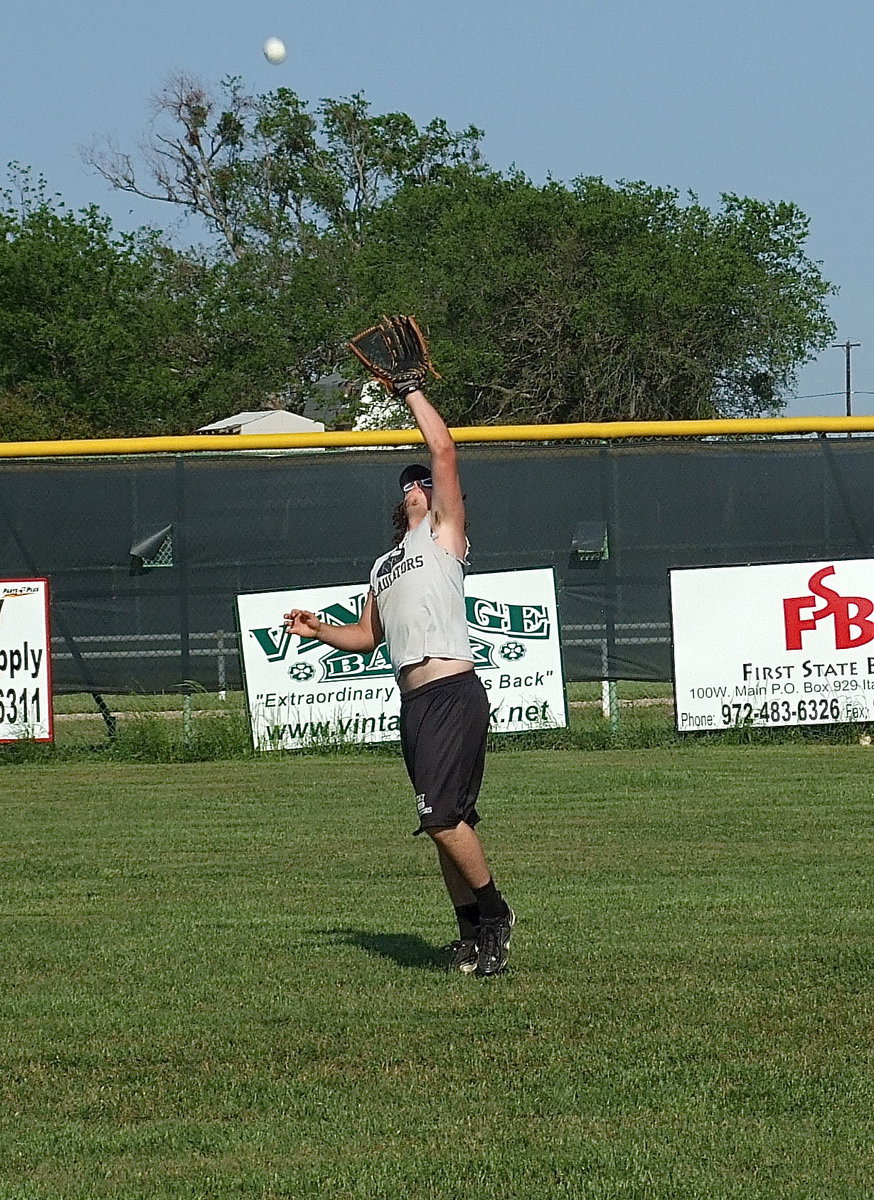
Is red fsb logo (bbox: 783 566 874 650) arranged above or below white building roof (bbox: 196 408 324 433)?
below

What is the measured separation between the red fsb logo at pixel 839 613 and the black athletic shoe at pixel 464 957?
789 centimetres

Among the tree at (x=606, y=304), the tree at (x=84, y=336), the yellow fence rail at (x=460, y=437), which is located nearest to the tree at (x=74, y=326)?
the tree at (x=84, y=336)

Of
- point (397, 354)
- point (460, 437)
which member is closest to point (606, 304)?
point (460, 437)

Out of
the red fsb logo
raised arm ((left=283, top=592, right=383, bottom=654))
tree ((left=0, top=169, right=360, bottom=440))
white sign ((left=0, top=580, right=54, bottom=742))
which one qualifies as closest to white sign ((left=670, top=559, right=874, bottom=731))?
the red fsb logo

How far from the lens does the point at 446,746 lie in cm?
630

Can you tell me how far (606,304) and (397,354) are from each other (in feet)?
171

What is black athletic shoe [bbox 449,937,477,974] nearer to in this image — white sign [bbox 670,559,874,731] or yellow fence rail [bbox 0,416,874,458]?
white sign [bbox 670,559,874,731]

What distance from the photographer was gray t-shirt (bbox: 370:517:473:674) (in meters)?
6.39

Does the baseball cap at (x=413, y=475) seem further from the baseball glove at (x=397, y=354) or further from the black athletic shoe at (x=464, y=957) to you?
the black athletic shoe at (x=464, y=957)

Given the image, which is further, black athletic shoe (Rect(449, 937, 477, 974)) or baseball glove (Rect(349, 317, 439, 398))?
baseball glove (Rect(349, 317, 439, 398))

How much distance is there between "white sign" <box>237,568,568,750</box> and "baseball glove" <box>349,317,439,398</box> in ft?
23.1

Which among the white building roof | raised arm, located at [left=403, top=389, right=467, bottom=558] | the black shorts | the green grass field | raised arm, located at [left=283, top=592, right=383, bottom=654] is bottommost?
the green grass field

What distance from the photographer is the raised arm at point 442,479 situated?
6.32 m

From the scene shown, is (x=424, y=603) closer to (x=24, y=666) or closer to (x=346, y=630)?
(x=346, y=630)
